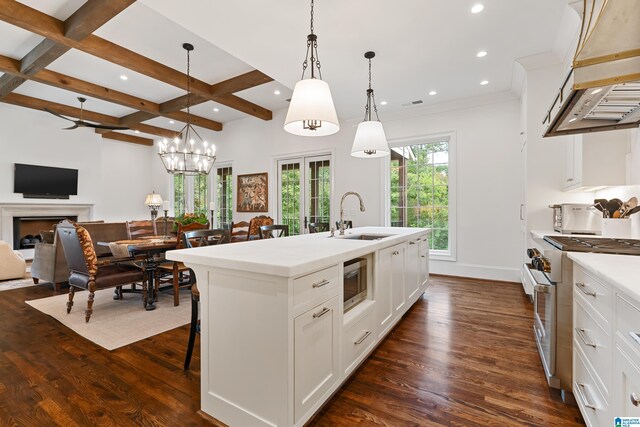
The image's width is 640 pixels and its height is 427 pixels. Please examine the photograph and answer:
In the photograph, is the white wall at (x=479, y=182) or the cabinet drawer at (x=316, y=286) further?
the white wall at (x=479, y=182)

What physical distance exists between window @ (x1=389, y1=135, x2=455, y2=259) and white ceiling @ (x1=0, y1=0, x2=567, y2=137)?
2.75 ft

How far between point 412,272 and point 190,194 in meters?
7.15

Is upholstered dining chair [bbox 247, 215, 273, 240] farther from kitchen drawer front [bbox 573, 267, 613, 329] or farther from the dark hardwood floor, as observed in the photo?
kitchen drawer front [bbox 573, 267, 613, 329]

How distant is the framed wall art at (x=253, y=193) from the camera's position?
6.98m

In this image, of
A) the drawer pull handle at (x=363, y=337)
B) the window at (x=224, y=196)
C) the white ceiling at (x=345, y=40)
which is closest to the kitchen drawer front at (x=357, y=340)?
the drawer pull handle at (x=363, y=337)

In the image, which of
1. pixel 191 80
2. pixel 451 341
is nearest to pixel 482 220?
pixel 451 341

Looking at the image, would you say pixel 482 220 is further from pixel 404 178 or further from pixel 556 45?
pixel 556 45

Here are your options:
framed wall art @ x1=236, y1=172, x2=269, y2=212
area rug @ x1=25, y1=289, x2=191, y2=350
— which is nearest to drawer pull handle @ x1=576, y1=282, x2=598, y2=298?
area rug @ x1=25, y1=289, x2=191, y2=350

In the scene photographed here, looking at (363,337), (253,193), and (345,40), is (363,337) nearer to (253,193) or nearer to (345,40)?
(345,40)

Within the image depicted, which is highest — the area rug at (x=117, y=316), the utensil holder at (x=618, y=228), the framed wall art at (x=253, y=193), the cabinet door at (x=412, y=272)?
the framed wall art at (x=253, y=193)

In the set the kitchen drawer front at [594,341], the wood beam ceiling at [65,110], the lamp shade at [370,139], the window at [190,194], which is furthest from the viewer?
the window at [190,194]

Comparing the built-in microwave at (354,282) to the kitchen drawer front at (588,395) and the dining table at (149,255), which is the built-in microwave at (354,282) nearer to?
the kitchen drawer front at (588,395)

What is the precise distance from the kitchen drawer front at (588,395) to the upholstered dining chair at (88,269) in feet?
12.5

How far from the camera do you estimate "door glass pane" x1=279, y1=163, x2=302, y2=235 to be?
6684 millimetres
